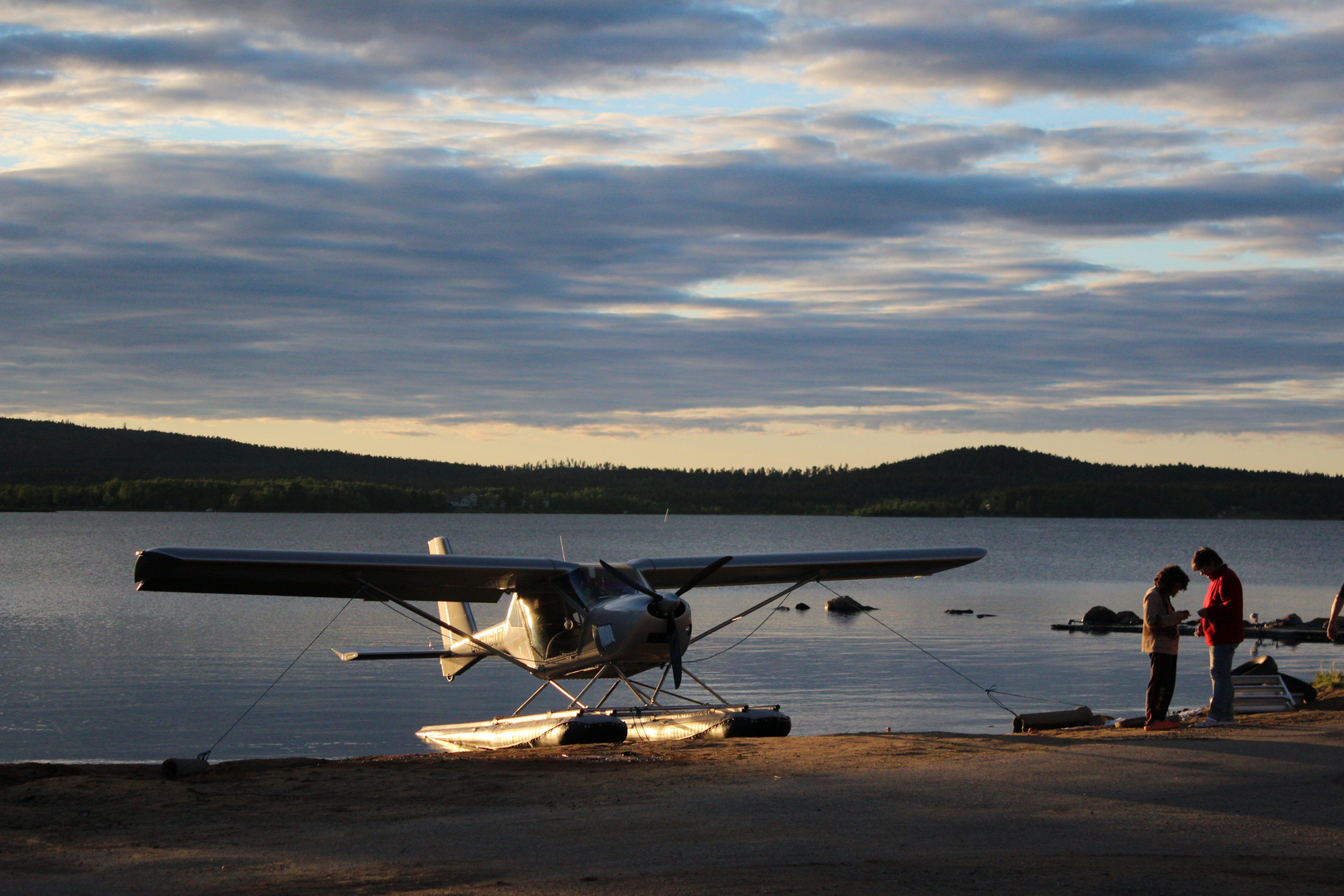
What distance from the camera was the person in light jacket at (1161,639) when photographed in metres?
10.5

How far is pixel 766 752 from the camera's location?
962cm

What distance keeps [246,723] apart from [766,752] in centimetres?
990

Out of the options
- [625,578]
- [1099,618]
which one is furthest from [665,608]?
[1099,618]

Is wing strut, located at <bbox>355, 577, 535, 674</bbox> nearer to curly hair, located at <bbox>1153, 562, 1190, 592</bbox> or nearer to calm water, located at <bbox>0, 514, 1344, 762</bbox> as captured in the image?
calm water, located at <bbox>0, 514, 1344, 762</bbox>

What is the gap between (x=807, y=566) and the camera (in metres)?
14.0

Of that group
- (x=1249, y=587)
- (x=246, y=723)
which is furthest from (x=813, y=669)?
(x=1249, y=587)

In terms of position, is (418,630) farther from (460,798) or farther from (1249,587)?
(1249,587)

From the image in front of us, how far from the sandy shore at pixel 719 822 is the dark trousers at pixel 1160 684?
1233 millimetres

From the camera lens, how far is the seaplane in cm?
1091

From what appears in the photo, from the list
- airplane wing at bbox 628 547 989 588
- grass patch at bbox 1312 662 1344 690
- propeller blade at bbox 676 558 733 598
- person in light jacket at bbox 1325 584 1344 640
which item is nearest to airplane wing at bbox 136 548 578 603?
propeller blade at bbox 676 558 733 598

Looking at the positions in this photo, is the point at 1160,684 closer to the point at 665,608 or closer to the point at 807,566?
the point at 807,566

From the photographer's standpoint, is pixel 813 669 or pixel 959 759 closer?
pixel 959 759

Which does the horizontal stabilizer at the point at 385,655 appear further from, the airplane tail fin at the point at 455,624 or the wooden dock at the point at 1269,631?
the wooden dock at the point at 1269,631

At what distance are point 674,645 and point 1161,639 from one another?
4463 millimetres
